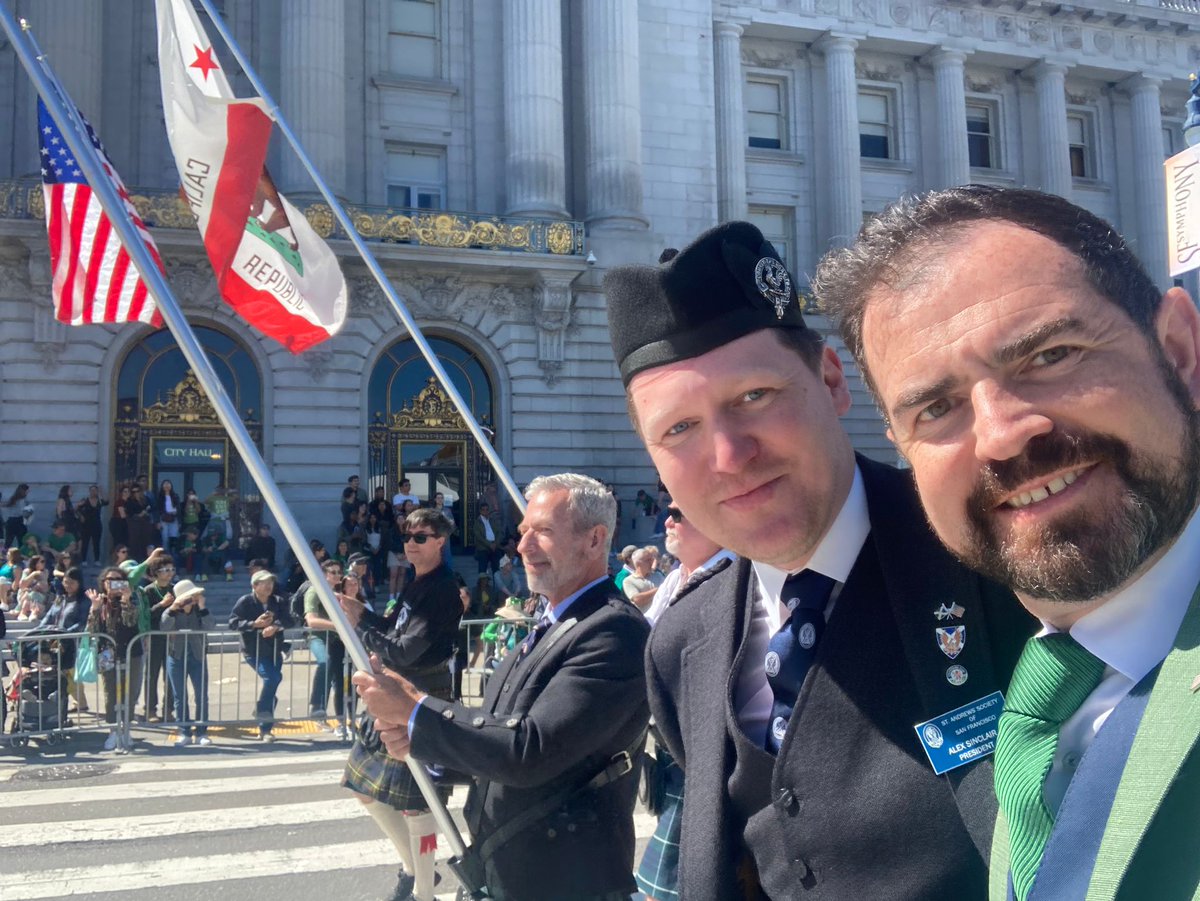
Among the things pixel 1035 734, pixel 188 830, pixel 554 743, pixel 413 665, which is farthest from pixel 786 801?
pixel 188 830

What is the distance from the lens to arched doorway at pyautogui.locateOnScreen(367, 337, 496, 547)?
25281mm

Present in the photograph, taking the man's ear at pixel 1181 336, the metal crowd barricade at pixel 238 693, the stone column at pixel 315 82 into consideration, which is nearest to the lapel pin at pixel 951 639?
the man's ear at pixel 1181 336

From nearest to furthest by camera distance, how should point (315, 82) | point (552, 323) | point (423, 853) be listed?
1. point (423, 853)
2. point (315, 82)
3. point (552, 323)

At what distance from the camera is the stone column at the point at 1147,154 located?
34.5 m

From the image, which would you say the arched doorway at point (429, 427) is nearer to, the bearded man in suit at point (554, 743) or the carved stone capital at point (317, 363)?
the carved stone capital at point (317, 363)

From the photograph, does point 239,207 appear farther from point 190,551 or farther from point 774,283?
point 190,551

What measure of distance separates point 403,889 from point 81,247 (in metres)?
6.69

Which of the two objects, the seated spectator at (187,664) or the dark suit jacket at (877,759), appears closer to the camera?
the dark suit jacket at (877,759)

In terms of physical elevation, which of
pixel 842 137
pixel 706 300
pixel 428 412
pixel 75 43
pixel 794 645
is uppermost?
pixel 842 137

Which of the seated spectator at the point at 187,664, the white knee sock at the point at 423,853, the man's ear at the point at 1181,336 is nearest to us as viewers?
the man's ear at the point at 1181,336

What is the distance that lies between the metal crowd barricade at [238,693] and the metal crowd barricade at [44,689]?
55 centimetres

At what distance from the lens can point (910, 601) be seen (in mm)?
1765

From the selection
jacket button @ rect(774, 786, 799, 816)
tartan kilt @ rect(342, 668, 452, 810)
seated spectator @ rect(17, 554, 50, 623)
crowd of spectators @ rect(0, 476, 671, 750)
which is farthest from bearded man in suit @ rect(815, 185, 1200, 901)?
seated spectator @ rect(17, 554, 50, 623)

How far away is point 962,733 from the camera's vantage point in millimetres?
1623
